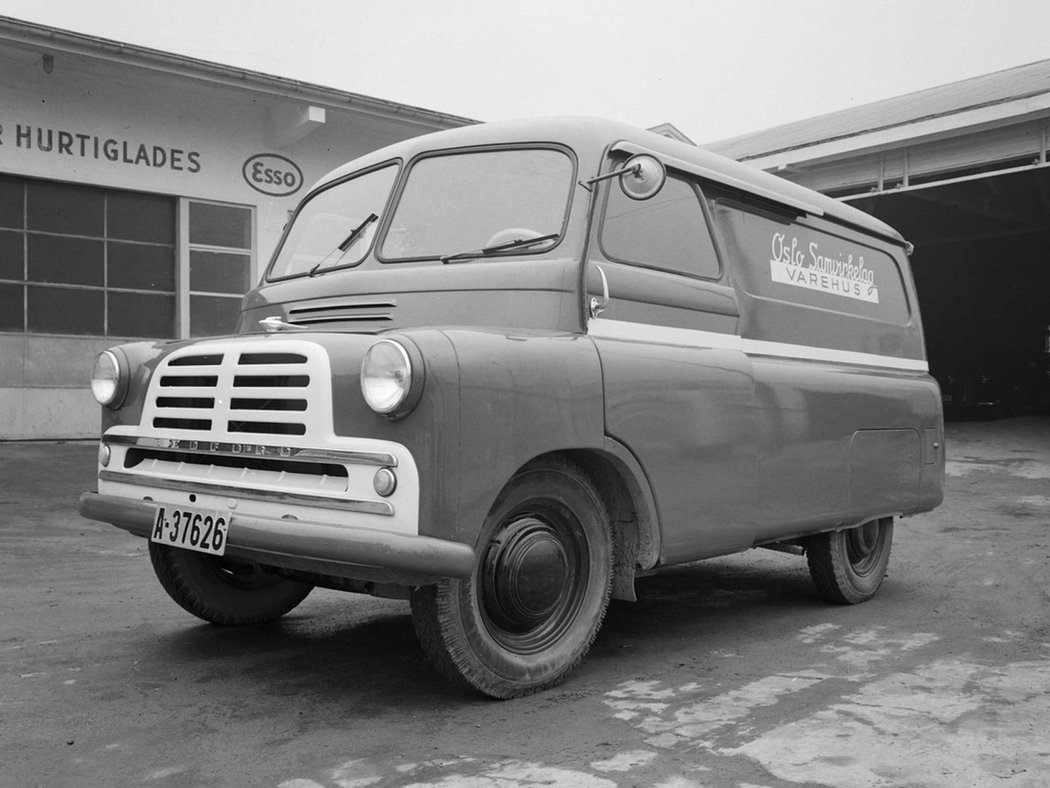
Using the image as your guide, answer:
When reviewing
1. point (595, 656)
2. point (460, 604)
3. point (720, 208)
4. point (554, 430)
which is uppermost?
point (720, 208)

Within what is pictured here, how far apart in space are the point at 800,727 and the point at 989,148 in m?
14.6

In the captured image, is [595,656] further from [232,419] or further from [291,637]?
[232,419]

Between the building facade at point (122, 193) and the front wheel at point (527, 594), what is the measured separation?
394 inches

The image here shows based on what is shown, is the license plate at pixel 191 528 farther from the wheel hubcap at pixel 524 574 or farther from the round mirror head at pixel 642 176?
the round mirror head at pixel 642 176

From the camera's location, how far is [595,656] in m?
4.39

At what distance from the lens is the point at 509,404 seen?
348 cm

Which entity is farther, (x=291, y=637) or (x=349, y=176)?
(x=349, y=176)

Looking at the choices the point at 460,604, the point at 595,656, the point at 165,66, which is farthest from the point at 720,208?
the point at 165,66

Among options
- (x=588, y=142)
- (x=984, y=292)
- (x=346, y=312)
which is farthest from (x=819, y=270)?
(x=984, y=292)

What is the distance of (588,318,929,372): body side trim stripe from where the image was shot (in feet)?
13.6

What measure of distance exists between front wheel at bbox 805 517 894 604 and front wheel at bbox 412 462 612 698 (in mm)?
2035

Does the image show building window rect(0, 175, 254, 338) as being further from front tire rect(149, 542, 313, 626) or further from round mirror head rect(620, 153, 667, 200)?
round mirror head rect(620, 153, 667, 200)

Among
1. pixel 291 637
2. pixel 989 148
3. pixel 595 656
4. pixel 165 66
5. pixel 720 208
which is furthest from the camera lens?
pixel 989 148

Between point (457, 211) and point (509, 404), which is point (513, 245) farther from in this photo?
point (509, 404)
